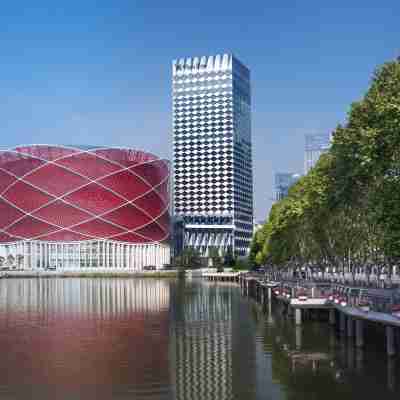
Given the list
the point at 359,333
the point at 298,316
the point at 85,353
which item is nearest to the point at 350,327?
the point at 359,333

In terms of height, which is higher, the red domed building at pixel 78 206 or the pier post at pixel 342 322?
the red domed building at pixel 78 206

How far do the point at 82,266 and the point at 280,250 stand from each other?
9646cm

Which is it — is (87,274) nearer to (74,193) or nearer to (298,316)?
(74,193)

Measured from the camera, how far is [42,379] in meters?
26.0

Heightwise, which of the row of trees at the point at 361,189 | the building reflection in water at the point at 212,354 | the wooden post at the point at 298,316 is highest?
the row of trees at the point at 361,189

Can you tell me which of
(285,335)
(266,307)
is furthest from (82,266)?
(285,335)

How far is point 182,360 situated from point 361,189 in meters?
14.7

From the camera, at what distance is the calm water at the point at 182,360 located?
78.3 feet

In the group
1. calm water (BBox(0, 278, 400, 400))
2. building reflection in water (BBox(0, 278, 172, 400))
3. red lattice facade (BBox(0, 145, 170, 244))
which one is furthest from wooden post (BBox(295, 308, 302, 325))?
red lattice facade (BBox(0, 145, 170, 244))

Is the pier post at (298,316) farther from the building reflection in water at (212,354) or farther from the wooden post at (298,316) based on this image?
the building reflection in water at (212,354)

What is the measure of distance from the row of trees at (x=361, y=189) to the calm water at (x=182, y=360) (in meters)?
5.66

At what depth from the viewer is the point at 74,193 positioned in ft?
504

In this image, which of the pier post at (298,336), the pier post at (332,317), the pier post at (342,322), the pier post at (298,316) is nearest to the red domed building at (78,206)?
the pier post at (298,316)

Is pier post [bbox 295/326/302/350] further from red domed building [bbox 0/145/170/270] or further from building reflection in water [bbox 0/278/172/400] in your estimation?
red domed building [bbox 0/145/170/270]
